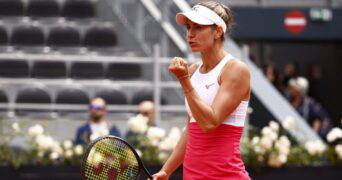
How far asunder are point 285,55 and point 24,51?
7292 mm

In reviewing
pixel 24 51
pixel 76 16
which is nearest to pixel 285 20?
pixel 76 16

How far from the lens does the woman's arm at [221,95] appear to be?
363cm

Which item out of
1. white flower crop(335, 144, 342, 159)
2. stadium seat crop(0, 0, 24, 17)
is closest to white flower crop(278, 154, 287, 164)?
white flower crop(335, 144, 342, 159)

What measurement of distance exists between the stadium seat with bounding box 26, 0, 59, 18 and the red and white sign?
A: 14.1 feet

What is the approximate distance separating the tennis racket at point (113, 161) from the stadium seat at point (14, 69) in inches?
225

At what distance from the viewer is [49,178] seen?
7.13 meters

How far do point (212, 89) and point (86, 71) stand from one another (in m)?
5.85

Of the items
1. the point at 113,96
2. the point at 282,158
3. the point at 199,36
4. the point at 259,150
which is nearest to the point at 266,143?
the point at 259,150

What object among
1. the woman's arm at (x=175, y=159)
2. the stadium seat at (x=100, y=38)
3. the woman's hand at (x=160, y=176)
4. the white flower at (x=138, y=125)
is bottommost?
the white flower at (x=138, y=125)

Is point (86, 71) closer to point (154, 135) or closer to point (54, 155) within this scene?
point (154, 135)

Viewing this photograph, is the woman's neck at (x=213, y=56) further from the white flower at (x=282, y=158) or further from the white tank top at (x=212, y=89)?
the white flower at (x=282, y=158)

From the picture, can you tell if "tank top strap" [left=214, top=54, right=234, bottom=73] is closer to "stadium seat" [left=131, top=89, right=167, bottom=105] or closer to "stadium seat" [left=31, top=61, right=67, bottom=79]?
"stadium seat" [left=131, top=89, right=167, bottom=105]

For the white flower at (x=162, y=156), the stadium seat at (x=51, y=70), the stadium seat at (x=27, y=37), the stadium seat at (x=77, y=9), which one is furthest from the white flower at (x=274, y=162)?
the stadium seat at (x=77, y=9)

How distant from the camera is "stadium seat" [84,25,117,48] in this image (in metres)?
10.3
